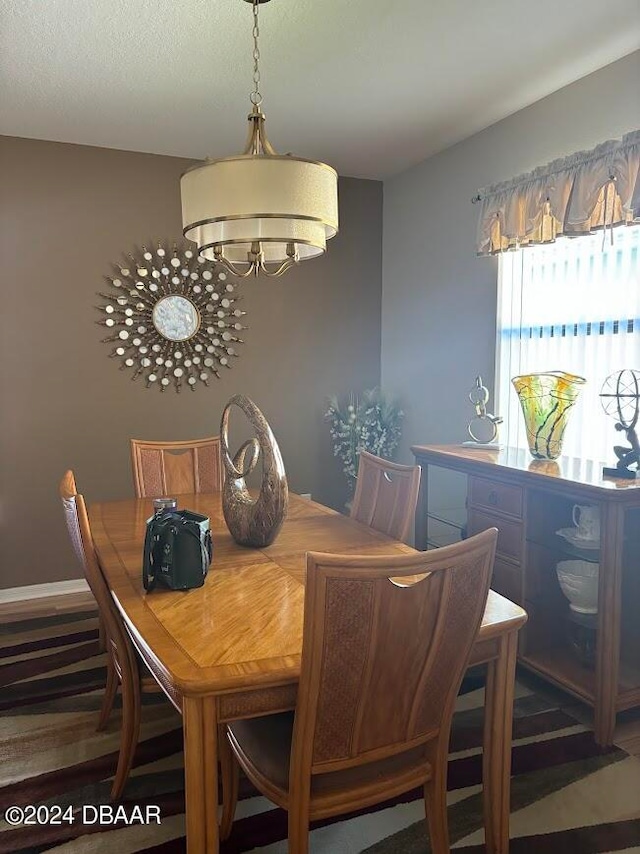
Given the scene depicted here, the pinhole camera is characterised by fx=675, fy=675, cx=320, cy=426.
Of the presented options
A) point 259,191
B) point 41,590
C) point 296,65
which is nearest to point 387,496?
point 259,191

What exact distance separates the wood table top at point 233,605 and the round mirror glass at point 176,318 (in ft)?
5.55

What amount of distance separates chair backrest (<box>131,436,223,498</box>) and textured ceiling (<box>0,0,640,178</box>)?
1599 mm

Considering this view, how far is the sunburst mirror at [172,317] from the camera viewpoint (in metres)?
3.91

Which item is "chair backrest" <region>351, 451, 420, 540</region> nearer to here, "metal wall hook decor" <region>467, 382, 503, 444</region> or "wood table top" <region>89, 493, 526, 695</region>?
"wood table top" <region>89, 493, 526, 695</region>

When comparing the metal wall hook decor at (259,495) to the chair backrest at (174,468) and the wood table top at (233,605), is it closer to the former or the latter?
the wood table top at (233,605)

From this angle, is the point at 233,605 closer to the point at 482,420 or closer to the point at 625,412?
the point at 625,412

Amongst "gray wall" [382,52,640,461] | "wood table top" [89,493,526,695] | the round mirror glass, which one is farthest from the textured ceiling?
"wood table top" [89,493,526,695]

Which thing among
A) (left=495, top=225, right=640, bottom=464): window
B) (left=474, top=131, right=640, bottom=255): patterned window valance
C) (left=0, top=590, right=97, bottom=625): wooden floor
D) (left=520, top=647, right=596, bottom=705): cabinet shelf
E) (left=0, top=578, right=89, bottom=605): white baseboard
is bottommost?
(left=0, top=590, right=97, bottom=625): wooden floor

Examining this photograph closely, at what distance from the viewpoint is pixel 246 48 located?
259cm

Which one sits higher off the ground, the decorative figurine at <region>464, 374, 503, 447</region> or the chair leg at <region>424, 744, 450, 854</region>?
the decorative figurine at <region>464, 374, 503, 447</region>

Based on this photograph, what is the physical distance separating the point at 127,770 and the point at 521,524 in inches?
65.5

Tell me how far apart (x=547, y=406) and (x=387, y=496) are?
0.87 metres

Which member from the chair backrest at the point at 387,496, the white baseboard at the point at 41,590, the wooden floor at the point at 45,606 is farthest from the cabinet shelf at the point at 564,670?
the white baseboard at the point at 41,590

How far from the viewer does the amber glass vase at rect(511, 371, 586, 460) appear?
281 centimetres
